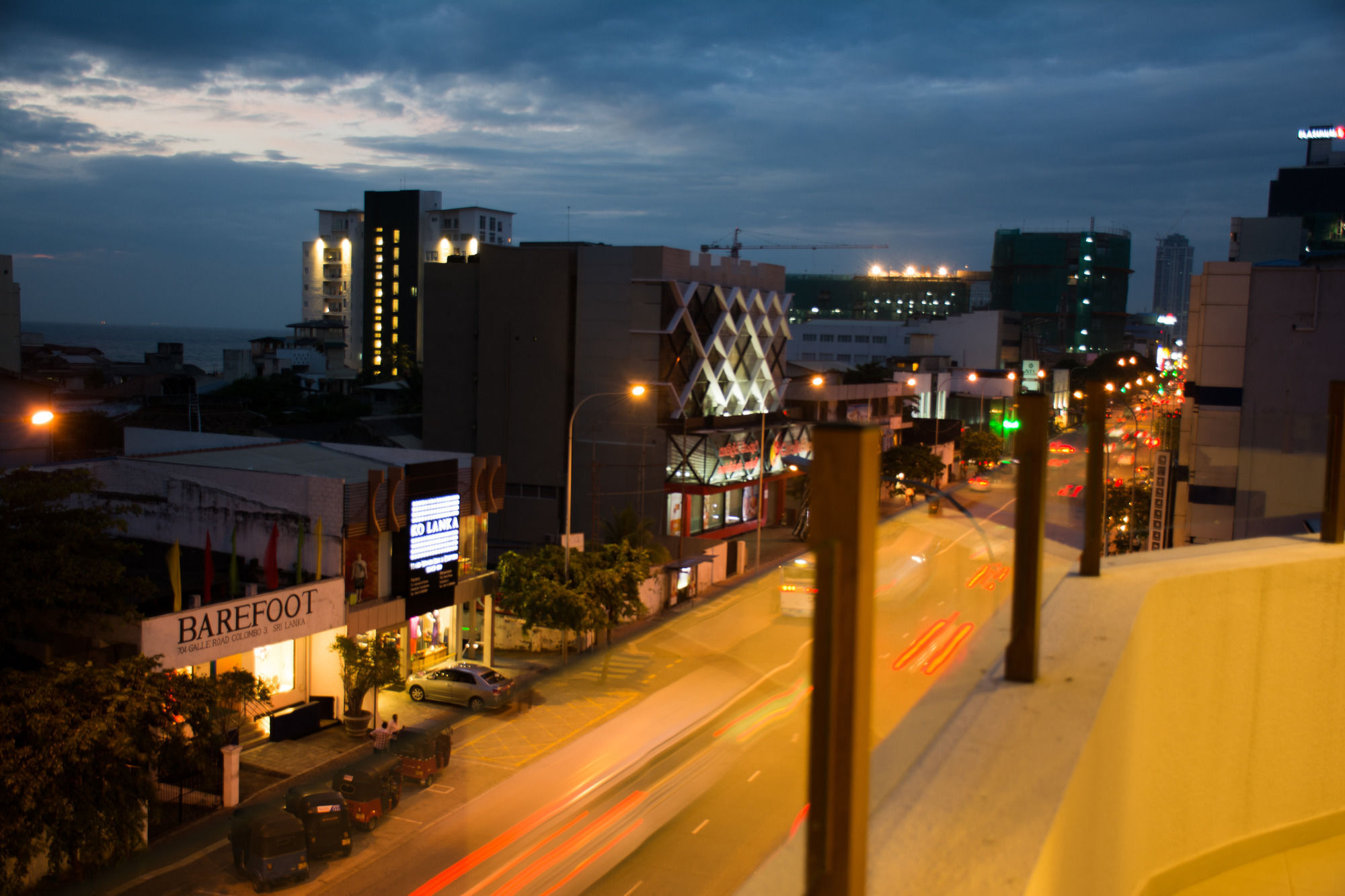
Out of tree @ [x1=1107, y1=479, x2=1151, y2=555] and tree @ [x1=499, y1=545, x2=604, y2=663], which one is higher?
tree @ [x1=1107, y1=479, x2=1151, y2=555]

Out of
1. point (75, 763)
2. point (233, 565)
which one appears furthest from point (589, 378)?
point (75, 763)

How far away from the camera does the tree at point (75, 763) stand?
39.1ft

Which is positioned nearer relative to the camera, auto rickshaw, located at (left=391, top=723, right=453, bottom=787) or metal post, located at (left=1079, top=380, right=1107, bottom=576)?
metal post, located at (left=1079, top=380, right=1107, bottom=576)

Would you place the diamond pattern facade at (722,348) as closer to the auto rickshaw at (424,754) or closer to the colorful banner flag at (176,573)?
the auto rickshaw at (424,754)

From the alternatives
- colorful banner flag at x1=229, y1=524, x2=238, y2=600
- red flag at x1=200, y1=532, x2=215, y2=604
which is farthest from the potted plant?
red flag at x1=200, y1=532, x2=215, y2=604

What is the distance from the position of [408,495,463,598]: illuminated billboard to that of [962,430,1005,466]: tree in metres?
42.2

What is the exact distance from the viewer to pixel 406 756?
54.9ft

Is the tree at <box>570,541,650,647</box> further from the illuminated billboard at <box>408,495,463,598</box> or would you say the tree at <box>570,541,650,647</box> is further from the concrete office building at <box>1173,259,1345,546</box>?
the concrete office building at <box>1173,259,1345,546</box>

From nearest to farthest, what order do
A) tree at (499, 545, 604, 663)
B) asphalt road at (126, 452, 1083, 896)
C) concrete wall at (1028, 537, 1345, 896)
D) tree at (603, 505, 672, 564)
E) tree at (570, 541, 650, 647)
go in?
concrete wall at (1028, 537, 1345, 896) → asphalt road at (126, 452, 1083, 896) → tree at (499, 545, 604, 663) → tree at (570, 541, 650, 647) → tree at (603, 505, 672, 564)

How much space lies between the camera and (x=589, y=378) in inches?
1623

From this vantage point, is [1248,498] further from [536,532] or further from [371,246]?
[371,246]

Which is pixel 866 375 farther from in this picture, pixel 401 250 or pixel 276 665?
pixel 401 250

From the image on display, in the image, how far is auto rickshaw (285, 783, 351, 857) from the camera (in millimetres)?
13773

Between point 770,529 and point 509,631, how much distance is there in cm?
2345
